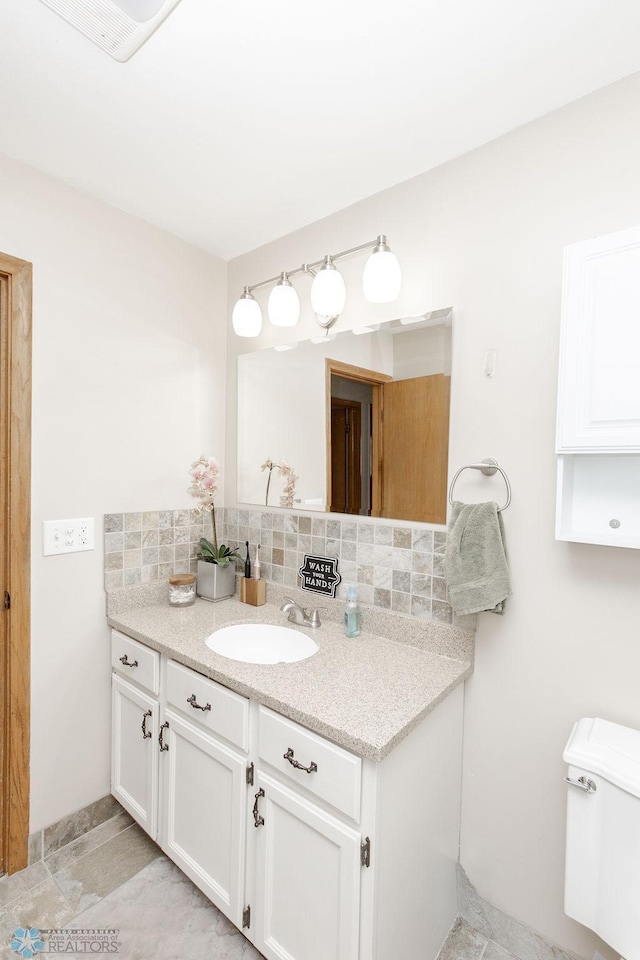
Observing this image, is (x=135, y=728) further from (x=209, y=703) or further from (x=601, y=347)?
(x=601, y=347)

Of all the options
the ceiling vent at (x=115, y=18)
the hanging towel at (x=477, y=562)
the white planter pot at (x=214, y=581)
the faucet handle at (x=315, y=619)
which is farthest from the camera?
the white planter pot at (x=214, y=581)

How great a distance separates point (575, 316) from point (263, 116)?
100 cm

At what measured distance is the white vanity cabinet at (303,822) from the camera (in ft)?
3.32

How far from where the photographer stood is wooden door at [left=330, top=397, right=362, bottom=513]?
5.32 ft

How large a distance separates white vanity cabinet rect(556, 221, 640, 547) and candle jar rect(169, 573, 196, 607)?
1.36 m

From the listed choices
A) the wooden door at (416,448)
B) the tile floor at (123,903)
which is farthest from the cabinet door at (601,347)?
the tile floor at (123,903)

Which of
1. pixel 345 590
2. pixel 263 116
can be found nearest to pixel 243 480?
pixel 345 590

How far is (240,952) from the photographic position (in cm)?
129

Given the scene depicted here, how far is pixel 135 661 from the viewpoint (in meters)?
1.62

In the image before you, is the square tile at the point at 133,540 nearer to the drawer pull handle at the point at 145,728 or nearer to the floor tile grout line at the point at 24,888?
the drawer pull handle at the point at 145,728

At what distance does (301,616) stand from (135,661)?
61 centimetres

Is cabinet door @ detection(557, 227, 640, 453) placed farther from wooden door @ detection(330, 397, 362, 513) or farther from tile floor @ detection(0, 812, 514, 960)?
tile floor @ detection(0, 812, 514, 960)

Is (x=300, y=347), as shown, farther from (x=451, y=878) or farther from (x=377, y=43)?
(x=451, y=878)

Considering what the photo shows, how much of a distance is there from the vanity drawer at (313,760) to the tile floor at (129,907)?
66 cm
